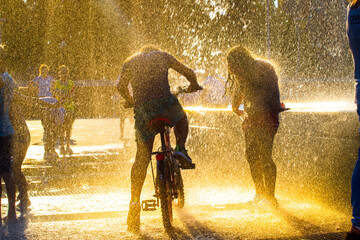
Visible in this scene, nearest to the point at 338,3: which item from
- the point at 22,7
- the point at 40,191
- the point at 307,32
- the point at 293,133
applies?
the point at 307,32

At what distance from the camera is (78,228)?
16.3 ft

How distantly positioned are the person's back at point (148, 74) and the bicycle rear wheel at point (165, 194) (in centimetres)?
63

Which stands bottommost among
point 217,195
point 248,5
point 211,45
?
point 217,195

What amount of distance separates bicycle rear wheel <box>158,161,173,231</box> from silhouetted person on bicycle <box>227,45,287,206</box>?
4.17 feet

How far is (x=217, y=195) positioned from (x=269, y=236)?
2.45 m

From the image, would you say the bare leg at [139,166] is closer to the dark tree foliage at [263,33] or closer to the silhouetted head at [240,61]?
the silhouetted head at [240,61]

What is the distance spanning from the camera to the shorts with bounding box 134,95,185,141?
486 centimetres

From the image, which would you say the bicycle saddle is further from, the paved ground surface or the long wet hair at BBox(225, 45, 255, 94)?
the long wet hair at BBox(225, 45, 255, 94)

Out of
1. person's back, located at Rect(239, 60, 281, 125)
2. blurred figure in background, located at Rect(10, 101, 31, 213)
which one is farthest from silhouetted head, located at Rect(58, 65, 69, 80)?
person's back, located at Rect(239, 60, 281, 125)

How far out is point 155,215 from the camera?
5715mm

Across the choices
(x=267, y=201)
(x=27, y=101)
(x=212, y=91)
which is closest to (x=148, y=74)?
(x=27, y=101)

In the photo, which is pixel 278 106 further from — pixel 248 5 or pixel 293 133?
pixel 248 5

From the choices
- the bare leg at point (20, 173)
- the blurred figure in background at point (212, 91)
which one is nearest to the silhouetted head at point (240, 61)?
the bare leg at point (20, 173)

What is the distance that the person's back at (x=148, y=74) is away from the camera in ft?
16.0
